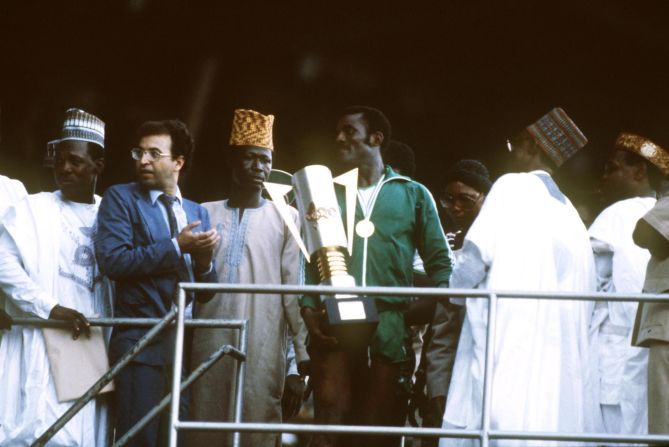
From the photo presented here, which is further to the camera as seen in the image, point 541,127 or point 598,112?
point 598,112

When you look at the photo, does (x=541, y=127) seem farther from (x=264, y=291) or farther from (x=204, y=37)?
(x=204, y=37)

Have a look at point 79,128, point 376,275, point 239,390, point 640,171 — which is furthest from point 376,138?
point 239,390

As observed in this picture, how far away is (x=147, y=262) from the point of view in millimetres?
5172

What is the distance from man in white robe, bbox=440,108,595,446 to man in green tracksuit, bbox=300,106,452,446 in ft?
1.06

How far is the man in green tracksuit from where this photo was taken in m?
5.08

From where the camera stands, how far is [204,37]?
25.9ft

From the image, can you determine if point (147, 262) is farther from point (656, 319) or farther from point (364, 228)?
point (656, 319)

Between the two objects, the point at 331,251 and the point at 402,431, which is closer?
the point at 402,431

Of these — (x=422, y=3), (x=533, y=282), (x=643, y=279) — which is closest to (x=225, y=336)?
(x=533, y=282)

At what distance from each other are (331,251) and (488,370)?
2.68 ft

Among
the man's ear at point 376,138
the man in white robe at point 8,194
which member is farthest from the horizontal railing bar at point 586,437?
the man in white robe at point 8,194

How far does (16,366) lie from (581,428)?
7.53 ft

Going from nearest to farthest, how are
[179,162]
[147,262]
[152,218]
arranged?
[147,262]
[152,218]
[179,162]

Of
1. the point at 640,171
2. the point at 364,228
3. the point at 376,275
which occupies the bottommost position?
the point at 376,275
